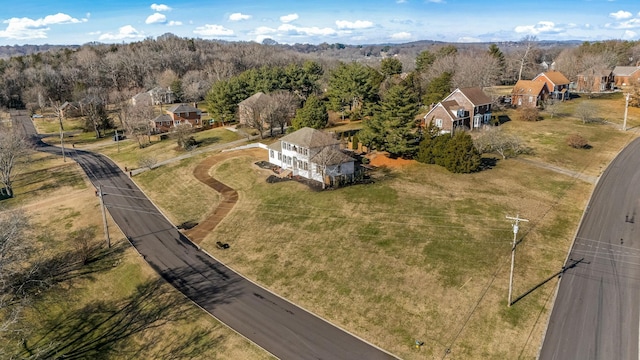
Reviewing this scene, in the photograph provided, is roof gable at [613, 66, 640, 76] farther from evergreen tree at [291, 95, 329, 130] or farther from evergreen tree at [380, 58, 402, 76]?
evergreen tree at [291, 95, 329, 130]

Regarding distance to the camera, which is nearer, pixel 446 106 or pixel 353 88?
pixel 446 106

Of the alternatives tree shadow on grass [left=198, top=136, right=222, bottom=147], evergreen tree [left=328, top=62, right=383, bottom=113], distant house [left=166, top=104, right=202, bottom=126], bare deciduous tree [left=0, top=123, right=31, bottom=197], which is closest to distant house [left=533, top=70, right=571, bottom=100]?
evergreen tree [left=328, top=62, right=383, bottom=113]

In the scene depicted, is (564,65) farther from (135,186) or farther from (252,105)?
(135,186)

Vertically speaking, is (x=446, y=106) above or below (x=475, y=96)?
below

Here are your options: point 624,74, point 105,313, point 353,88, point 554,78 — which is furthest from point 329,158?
point 624,74

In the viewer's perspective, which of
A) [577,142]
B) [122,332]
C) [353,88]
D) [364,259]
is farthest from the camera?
[353,88]

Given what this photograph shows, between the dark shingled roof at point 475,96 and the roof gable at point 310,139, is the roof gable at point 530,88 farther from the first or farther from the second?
the roof gable at point 310,139

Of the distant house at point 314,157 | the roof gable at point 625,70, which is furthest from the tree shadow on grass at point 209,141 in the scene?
the roof gable at point 625,70

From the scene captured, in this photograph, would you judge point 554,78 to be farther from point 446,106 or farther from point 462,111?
point 446,106

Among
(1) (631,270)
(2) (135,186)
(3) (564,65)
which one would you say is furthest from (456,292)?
(3) (564,65)
